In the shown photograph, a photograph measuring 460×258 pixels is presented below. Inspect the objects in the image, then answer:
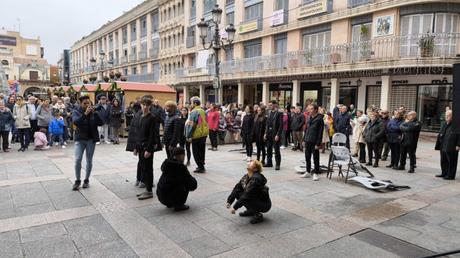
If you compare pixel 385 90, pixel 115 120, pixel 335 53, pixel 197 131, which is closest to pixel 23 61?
pixel 115 120

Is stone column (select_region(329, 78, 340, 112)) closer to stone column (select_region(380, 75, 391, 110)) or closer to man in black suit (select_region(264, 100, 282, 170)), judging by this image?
stone column (select_region(380, 75, 391, 110))

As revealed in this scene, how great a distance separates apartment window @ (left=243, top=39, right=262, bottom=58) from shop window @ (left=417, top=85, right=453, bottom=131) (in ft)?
44.9

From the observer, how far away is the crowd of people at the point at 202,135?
5688 millimetres

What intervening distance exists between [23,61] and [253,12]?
9187 centimetres

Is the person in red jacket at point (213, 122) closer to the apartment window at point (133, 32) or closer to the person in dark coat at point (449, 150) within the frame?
the person in dark coat at point (449, 150)

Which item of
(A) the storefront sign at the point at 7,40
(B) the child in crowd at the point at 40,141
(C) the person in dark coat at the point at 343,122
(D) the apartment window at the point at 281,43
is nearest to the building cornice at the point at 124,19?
(D) the apartment window at the point at 281,43

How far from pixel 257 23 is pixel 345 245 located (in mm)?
26513

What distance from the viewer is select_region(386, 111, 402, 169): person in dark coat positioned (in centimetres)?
982

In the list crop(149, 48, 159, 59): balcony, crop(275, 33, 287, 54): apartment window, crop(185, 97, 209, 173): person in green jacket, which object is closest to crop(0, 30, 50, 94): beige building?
crop(149, 48, 159, 59): balcony

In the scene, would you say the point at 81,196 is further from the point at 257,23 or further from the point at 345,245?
the point at 257,23

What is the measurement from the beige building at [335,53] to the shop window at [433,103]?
0.05 meters

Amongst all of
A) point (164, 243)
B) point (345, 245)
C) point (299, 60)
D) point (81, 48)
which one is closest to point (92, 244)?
point (164, 243)

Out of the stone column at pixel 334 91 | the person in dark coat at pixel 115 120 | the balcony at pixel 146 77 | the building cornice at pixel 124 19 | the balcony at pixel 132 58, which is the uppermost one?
the building cornice at pixel 124 19

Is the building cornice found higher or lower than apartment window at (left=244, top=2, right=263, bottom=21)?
higher
